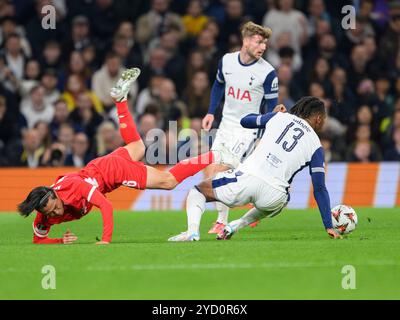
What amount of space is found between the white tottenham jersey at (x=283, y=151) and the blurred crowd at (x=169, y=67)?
24.8 ft

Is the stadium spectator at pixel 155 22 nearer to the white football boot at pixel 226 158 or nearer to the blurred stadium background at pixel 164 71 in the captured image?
the blurred stadium background at pixel 164 71

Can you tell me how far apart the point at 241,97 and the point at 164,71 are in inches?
295

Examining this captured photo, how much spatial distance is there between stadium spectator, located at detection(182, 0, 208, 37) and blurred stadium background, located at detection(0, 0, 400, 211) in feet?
0.06

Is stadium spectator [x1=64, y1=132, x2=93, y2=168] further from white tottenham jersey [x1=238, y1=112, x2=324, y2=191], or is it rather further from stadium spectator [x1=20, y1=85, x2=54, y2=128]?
white tottenham jersey [x1=238, y1=112, x2=324, y2=191]

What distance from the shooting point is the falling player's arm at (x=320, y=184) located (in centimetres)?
1091

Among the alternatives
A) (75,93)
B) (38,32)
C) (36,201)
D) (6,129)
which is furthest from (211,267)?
(38,32)

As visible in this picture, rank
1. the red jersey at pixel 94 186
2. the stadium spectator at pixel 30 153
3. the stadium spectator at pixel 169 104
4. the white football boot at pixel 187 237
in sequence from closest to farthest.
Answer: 1. the red jersey at pixel 94 186
2. the white football boot at pixel 187 237
3. the stadium spectator at pixel 30 153
4. the stadium spectator at pixel 169 104

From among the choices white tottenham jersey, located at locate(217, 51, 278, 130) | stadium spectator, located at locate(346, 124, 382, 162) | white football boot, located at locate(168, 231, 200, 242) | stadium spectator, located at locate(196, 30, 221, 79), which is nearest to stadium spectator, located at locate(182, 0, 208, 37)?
stadium spectator, located at locate(196, 30, 221, 79)

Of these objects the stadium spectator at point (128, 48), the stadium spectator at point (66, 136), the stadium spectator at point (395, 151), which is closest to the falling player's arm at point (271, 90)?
the stadium spectator at point (395, 151)

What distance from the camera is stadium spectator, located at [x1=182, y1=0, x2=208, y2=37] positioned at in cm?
2134

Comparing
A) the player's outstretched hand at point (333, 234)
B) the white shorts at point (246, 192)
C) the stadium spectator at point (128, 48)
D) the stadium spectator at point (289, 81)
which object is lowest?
the player's outstretched hand at point (333, 234)

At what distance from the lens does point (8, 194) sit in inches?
712

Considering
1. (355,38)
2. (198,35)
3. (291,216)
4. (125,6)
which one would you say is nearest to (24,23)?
(125,6)

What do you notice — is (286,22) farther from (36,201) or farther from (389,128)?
(36,201)
